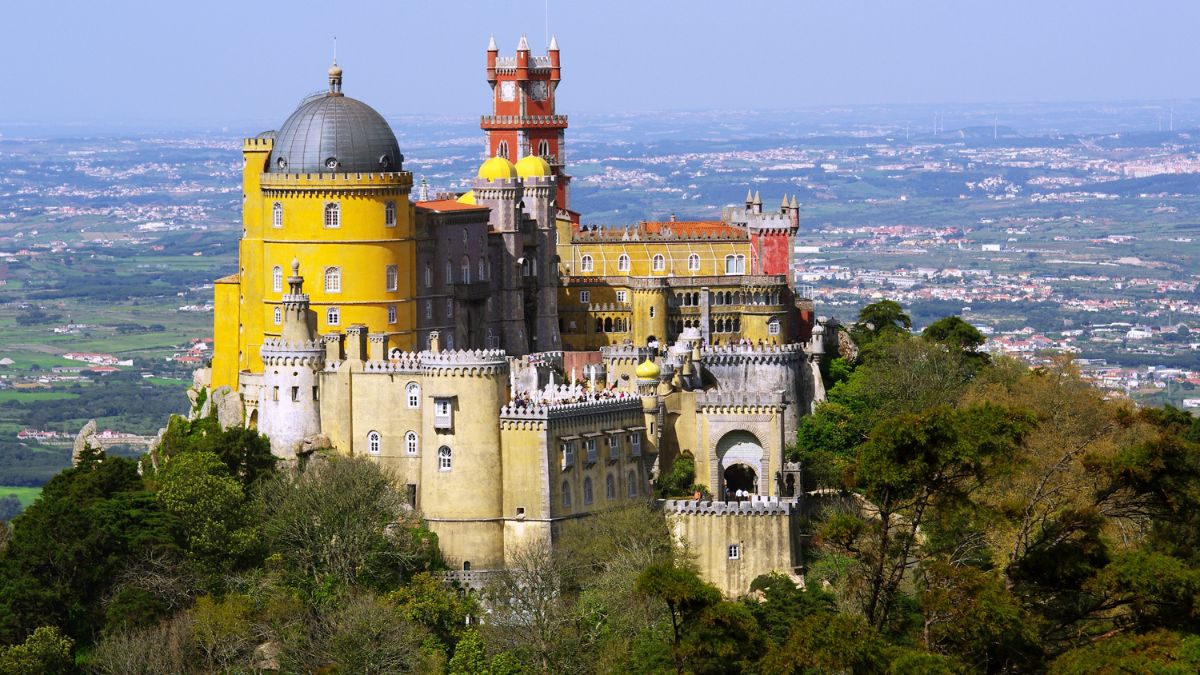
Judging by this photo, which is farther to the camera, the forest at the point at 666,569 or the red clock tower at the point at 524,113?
the red clock tower at the point at 524,113

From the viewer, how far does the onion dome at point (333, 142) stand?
96.9 m

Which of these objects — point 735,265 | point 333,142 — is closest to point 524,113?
point 735,265

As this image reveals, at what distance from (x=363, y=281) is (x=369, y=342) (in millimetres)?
4778

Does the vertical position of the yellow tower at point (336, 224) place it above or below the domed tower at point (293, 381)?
above

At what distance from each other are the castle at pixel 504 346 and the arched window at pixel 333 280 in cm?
9

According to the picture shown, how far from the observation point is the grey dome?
96.9m

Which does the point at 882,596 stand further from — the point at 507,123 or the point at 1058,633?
the point at 507,123

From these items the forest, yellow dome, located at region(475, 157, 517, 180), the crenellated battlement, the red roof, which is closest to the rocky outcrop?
the forest

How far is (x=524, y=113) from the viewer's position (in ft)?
417

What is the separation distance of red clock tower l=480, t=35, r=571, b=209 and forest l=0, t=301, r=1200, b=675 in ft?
103

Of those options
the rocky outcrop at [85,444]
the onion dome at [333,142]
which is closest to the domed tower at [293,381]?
the onion dome at [333,142]

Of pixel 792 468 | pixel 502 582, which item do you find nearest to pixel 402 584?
pixel 502 582

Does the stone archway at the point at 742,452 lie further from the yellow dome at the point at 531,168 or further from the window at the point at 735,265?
the window at the point at 735,265

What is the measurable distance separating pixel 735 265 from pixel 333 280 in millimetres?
24349
